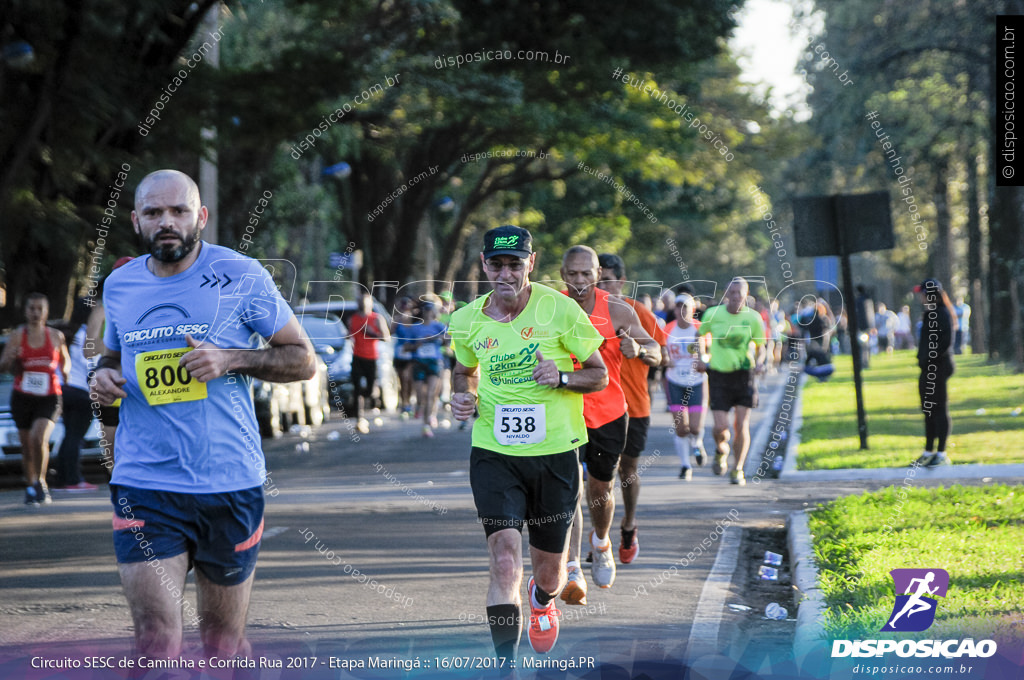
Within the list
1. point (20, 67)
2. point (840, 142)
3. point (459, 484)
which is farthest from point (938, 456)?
point (840, 142)

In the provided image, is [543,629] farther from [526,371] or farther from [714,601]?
[714,601]

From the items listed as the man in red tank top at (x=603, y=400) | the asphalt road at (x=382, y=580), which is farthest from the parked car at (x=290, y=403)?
the man in red tank top at (x=603, y=400)

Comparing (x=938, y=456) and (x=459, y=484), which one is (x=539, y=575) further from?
(x=938, y=456)

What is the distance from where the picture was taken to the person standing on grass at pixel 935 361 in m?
13.4

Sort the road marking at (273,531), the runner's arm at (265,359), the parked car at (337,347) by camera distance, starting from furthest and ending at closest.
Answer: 1. the parked car at (337,347)
2. the road marking at (273,531)
3. the runner's arm at (265,359)

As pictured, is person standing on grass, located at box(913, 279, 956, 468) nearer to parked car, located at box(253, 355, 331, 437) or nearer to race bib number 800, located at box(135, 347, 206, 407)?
parked car, located at box(253, 355, 331, 437)

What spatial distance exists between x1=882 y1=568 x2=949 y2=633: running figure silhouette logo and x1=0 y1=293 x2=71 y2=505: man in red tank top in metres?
7.99

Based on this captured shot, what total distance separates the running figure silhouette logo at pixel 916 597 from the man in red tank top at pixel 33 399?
799 centimetres

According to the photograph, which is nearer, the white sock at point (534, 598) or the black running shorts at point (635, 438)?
the white sock at point (534, 598)

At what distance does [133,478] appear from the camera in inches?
180

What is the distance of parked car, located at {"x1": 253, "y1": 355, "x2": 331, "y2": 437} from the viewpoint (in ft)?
60.4

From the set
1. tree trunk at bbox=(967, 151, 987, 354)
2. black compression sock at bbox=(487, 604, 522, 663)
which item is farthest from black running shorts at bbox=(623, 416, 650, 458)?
tree trunk at bbox=(967, 151, 987, 354)

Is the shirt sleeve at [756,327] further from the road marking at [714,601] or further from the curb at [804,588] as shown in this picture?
the road marking at [714,601]

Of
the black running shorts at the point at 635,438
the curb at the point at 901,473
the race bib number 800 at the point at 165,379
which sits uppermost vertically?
the race bib number 800 at the point at 165,379
